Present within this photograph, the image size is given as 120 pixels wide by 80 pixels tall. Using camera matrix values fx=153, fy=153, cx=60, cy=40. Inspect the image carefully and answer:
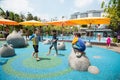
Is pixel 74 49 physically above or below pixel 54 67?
above

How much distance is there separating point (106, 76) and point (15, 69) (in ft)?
15.7

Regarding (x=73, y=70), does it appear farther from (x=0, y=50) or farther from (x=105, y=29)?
(x=105, y=29)

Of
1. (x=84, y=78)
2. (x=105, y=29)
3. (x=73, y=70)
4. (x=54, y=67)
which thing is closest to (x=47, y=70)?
(x=54, y=67)

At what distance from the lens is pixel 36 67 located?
8609 millimetres

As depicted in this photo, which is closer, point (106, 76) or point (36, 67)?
point (106, 76)

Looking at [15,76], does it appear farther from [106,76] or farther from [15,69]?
[106,76]

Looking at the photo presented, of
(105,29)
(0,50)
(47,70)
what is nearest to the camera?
(47,70)

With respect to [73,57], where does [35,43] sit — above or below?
above

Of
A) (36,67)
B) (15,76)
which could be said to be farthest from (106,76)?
(15,76)

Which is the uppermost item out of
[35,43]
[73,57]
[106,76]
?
[35,43]

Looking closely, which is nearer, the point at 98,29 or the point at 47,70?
the point at 47,70

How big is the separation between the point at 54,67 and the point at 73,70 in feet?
3.92

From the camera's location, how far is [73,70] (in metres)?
8.20

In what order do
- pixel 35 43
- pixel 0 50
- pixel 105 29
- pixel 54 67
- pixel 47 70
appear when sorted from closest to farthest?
pixel 47 70 → pixel 54 67 → pixel 35 43 → pixel 0 50 → pixel 105 29
